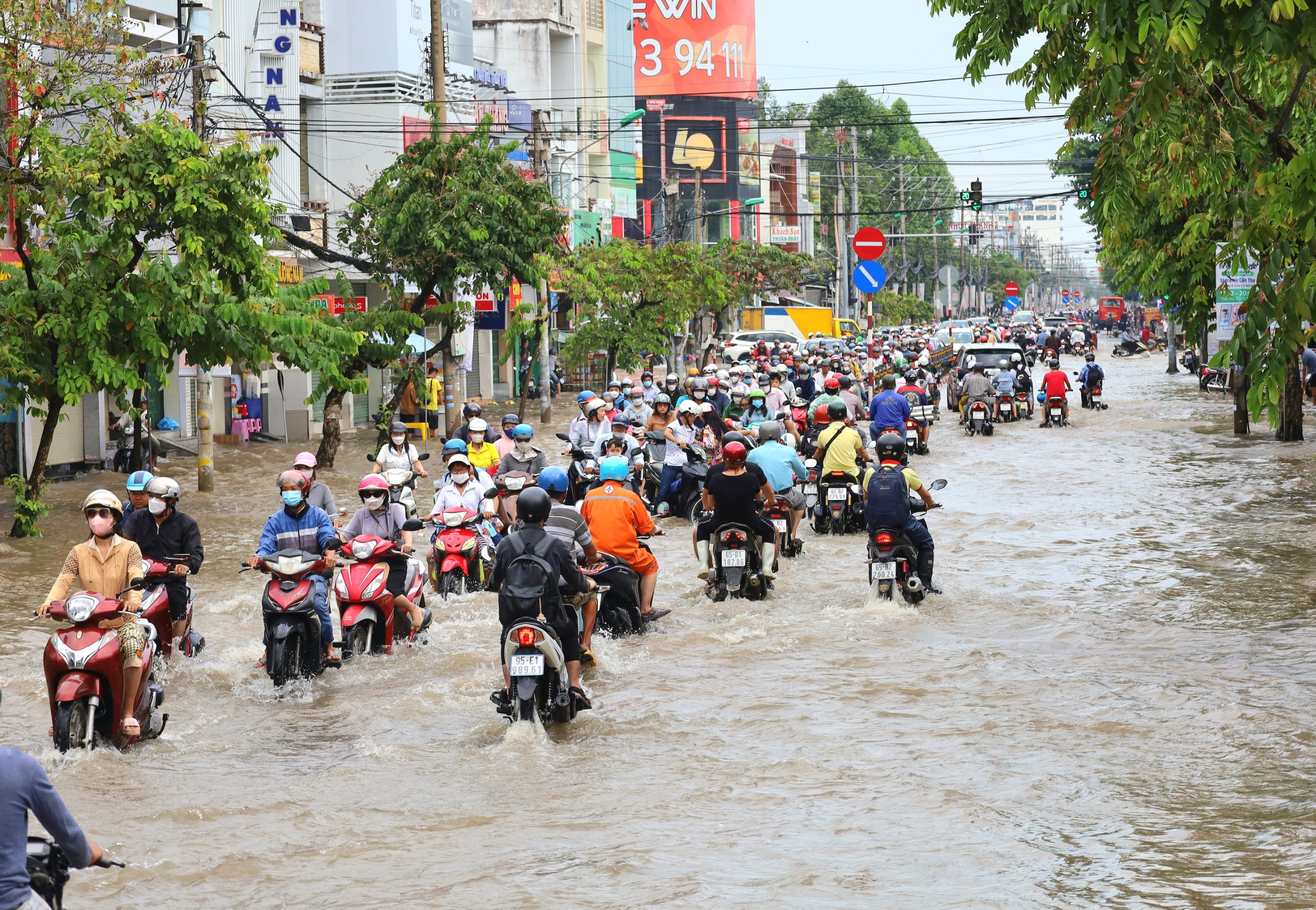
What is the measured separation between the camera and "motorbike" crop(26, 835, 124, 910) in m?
4.88

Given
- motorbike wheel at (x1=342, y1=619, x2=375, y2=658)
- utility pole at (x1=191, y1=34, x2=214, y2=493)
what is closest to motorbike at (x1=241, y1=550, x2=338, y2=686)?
motorbike wheel at (x1=342, y1=619, x2=375, y2=658)

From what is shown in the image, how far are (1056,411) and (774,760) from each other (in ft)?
87.4

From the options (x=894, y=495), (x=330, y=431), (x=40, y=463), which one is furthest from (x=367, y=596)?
(x=330, y=431)

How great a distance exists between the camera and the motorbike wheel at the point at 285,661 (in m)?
10.4

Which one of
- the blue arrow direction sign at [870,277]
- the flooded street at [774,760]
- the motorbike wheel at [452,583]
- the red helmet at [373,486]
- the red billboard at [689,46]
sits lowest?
the flooded street at [774,760]

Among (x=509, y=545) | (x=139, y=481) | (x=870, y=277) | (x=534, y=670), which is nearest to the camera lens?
(x=534, y=670)

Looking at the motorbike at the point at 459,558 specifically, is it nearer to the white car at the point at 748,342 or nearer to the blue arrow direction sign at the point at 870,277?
the blue arrow direction sign at the point at 870,277

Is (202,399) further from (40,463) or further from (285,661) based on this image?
(285,661)

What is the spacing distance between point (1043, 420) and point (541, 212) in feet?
46.2

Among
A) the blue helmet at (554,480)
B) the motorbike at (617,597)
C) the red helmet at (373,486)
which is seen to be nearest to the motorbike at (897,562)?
the motorbike at (617,597)

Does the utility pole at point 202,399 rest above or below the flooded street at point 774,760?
above

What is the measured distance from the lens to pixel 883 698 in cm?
1046

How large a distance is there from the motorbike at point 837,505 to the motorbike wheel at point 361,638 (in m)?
7.82

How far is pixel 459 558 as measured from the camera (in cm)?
1391
